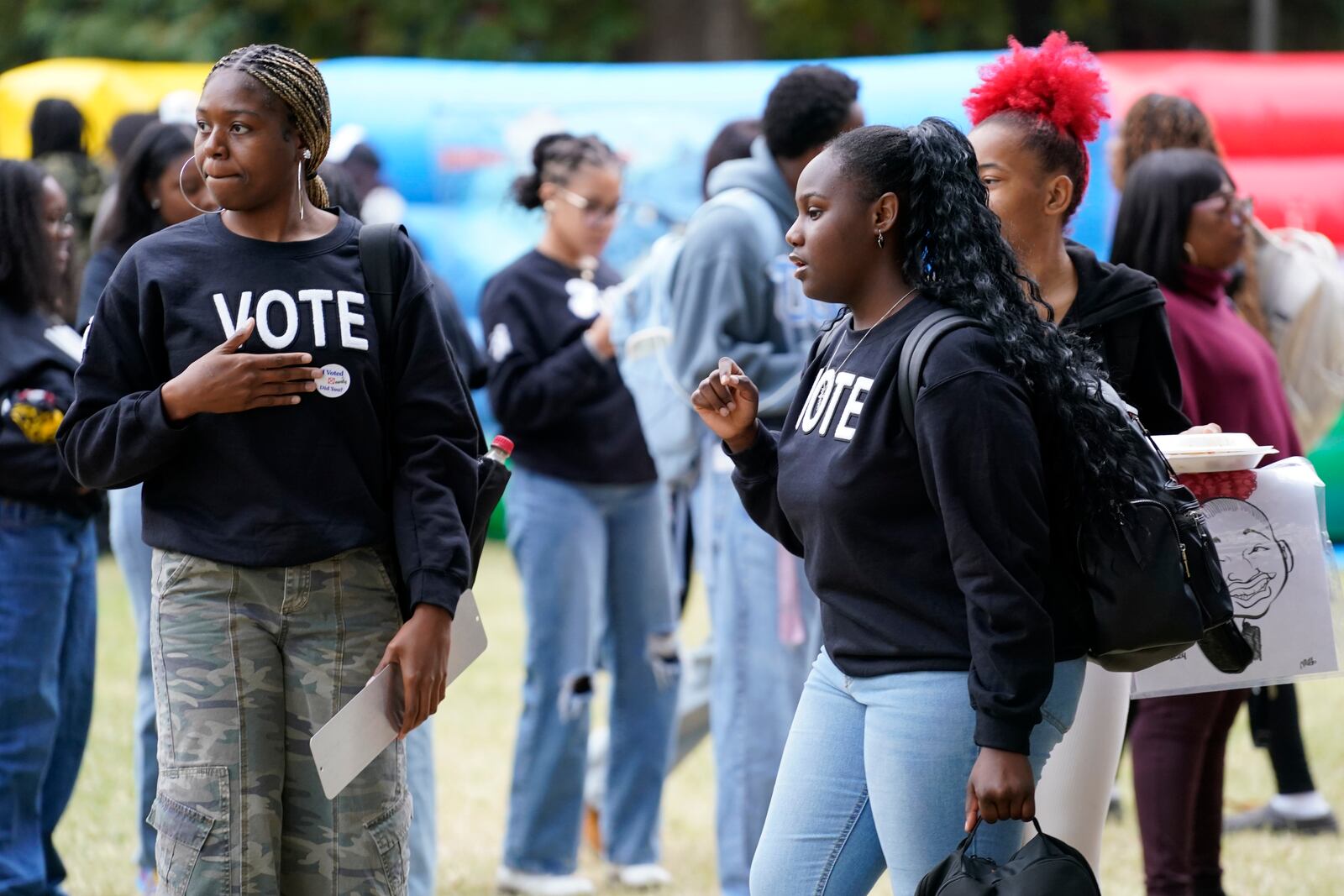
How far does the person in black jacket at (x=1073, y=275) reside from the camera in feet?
10.6

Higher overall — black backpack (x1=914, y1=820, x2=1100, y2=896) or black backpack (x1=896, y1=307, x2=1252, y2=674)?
black backpack (x1=896, y1=307, x2=1252, y2=674)

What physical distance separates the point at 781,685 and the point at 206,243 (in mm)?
2191

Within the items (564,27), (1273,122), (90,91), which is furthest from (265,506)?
(564,27)

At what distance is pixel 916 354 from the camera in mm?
2557

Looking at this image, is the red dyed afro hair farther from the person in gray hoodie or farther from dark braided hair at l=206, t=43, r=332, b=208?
dark braided hair at l=206, t=43, r=332, b=208

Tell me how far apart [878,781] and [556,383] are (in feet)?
8.83

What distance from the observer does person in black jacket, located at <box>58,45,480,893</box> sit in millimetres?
2785

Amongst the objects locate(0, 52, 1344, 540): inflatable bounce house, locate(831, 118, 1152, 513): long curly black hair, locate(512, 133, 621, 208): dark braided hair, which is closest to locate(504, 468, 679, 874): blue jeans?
locate(512, 133, 621, 208): dark braided hair

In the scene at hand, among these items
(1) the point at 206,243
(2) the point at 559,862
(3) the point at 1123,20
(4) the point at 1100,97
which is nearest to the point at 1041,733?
(4) the point at 1100,97

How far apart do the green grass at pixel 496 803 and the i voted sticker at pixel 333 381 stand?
8.68ft

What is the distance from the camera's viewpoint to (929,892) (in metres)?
2.50

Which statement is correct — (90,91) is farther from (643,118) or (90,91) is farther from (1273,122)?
(1273,122)

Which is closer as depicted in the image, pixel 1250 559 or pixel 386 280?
pixel 386 280

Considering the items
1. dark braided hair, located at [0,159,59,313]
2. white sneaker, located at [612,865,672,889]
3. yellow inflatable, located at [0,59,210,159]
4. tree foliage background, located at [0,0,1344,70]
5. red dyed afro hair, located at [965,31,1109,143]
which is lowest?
white sneaker, located at [612,865,672,889]
